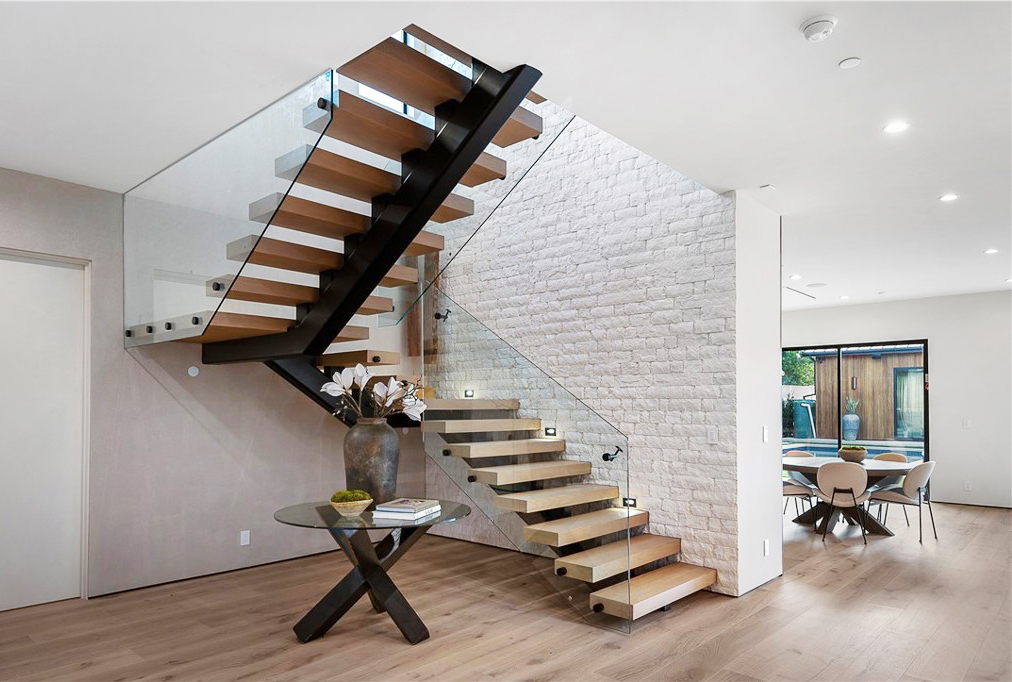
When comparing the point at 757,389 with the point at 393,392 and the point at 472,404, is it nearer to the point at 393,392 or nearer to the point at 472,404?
the point at 472,404

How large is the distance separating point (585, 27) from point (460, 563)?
4.20m

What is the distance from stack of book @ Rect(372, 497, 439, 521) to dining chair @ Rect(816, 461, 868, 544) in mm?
4425

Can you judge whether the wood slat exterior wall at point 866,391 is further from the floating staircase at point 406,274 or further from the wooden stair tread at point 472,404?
the wooden stair tread at point 472,404

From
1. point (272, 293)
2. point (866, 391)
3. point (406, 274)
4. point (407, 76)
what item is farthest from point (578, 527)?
point (866, 391)

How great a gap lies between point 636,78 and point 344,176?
5.02 ft

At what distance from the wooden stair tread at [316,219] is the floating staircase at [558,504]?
1249mm

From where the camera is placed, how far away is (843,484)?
6.38m

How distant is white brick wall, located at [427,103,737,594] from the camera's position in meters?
4.65

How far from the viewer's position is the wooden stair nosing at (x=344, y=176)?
319 cm

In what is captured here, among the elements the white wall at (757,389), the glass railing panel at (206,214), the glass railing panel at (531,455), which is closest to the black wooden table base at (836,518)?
the white wall at (757,389)

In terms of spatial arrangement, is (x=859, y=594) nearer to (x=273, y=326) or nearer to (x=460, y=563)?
(x=460, y=563)

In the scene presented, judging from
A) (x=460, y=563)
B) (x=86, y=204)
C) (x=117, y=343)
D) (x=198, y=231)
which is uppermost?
(x=86, y=204)

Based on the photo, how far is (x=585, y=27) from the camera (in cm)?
266

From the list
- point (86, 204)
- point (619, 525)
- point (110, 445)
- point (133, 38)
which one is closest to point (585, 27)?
point (133, 38)
